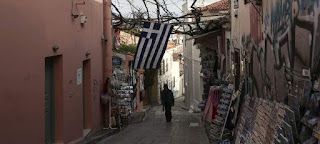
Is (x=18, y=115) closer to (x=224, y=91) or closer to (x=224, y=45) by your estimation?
(x=224, y=91)

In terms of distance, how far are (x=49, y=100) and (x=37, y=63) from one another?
181 cm

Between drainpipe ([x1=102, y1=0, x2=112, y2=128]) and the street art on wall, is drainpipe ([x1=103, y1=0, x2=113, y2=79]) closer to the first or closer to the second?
drainpipe ([x1=102, y1=0, x2=112, y2=128])

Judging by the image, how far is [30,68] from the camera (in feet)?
30.3

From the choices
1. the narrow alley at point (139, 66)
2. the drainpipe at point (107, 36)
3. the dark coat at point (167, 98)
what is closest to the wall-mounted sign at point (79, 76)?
the narrow alley at point (139, 66)

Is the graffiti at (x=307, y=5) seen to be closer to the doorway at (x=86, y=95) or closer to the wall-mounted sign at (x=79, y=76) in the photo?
the wall-mounted sign at (x=79, y=76)

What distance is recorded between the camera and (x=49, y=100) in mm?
11203

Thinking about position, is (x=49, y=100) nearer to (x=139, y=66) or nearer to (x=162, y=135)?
(x=139, y=66)

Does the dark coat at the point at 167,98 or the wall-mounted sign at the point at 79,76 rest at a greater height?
the wall-mounted sign at the point at 79,76

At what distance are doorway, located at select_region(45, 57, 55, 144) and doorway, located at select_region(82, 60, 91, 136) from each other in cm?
321

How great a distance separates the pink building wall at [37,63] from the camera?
8219 mm

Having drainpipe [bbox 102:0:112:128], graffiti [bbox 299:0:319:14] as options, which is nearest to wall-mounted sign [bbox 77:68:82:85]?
drainpipe [bbox 102:0:112:128]

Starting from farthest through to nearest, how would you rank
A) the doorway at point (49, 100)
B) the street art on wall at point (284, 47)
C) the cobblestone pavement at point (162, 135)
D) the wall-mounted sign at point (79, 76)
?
the cobblestone pavement at point (162, 135), the wall-mounted sign at point (79, 76), the doorway at point (49, 100), the street art on wall at point (284, 47)

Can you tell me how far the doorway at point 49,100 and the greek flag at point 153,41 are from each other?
3.25 meters

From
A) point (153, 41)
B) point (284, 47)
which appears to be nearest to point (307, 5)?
point (284, 47)
